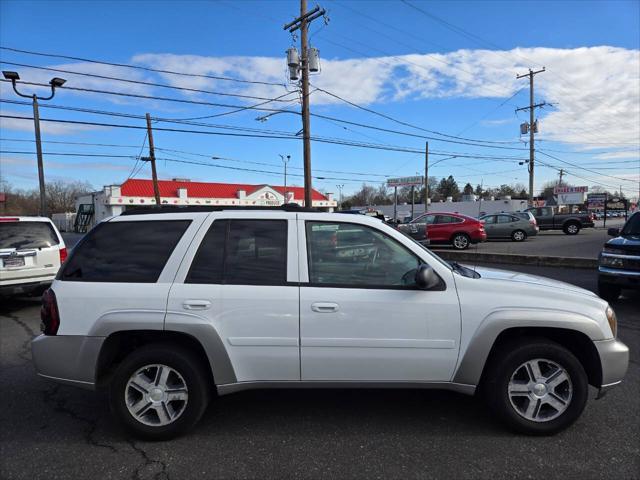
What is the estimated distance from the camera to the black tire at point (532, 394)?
3207 mm

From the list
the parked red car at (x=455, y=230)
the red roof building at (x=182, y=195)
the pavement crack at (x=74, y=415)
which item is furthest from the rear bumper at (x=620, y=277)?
the red roof building at (x=182, y=195)

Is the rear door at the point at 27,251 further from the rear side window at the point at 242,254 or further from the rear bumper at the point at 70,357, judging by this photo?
the rear side window at the point at 242,254

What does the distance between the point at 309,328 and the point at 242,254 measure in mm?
772

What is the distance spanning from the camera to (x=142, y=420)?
A: 324cm

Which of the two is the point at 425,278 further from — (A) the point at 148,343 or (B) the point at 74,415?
(B) the point at 74,415

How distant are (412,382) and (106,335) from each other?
231 cm

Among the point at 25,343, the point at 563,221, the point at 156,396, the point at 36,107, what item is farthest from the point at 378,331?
the point at 563,221

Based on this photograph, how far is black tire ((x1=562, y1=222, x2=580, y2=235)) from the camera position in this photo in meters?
27.5

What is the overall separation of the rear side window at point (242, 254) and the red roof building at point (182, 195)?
4254 cm

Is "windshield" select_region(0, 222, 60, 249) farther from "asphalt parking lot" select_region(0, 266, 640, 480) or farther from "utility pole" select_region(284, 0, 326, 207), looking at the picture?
"utility pole" select_region(284, 0, 326, 207)

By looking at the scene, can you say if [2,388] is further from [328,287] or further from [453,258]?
[453,258]

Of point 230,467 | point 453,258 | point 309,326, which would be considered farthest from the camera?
point 453,258

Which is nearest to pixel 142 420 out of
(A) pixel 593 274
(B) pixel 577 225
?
(A) pixel 593 274

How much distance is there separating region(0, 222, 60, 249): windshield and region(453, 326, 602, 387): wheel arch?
7975 mm
